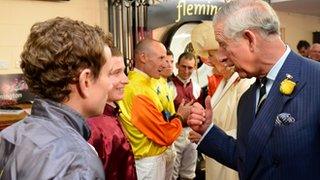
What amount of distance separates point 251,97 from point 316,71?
28cm

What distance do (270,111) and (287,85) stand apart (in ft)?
0.35

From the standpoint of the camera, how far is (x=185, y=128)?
3965 millimetres

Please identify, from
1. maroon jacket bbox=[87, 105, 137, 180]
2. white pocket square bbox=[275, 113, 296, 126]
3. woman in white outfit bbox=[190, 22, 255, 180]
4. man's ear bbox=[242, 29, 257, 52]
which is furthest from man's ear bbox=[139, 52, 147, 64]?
white pocket square bbox=[275, 113, 296, 126]

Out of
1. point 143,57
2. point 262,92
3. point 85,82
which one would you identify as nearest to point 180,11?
point 143,57

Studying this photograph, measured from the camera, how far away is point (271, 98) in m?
1.28

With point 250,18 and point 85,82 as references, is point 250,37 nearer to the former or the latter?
point 250,18

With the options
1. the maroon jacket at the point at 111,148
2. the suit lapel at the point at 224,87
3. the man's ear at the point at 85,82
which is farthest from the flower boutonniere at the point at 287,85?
the suit lapel at the point at 224,87

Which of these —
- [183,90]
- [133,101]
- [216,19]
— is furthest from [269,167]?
[183,90]

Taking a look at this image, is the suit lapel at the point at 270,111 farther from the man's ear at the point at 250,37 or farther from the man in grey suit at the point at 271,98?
the man's ear at the point at 250,37

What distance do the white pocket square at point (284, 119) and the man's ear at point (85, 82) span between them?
65cm

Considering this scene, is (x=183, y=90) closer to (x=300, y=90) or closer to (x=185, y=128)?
(x=185, y=128)

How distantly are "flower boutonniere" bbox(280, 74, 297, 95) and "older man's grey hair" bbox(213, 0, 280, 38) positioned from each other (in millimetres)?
170

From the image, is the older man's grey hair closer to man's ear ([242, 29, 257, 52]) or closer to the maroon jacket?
→ man's ear ([242, 29, 257, 52])

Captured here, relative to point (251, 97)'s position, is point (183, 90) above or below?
→ below
